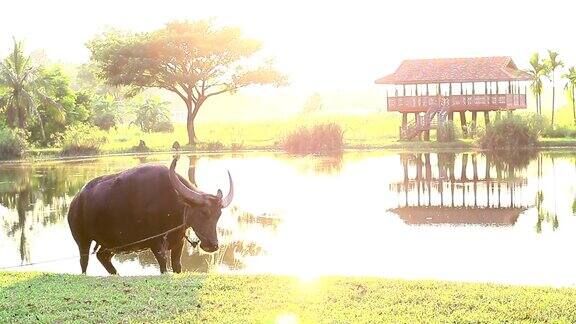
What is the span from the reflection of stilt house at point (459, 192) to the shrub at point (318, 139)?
10512 mm

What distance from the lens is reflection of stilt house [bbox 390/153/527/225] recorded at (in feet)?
60.2

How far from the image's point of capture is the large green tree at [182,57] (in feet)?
168

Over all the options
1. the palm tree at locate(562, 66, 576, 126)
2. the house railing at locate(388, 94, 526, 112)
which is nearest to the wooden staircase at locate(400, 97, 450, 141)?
the house railing at locate(388, 94, 526, 112)

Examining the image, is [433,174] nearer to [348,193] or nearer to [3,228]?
[348,193]

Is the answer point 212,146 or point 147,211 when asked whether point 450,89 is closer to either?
point 212,146

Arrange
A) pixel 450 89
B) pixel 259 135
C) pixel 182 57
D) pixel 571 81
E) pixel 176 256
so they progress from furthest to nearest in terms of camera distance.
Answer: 1. pixel 259 135
2. pixel 571 81
3. pixel 182 57
4. pixel 450 89
5. pixel 176 256

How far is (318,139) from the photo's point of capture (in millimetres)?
44000

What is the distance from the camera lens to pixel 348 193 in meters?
23.5

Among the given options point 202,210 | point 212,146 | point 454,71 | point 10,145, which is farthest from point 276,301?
point 454,71

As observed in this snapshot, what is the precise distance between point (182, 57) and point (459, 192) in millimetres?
32142

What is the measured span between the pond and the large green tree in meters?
19.7

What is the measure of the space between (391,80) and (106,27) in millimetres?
68999

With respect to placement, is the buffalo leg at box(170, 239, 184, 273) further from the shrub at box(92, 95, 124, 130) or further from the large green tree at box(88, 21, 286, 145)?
the shrub at box(92, 95, 124, 130)

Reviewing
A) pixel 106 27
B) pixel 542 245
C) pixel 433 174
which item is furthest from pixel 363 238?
pixel 106 27
